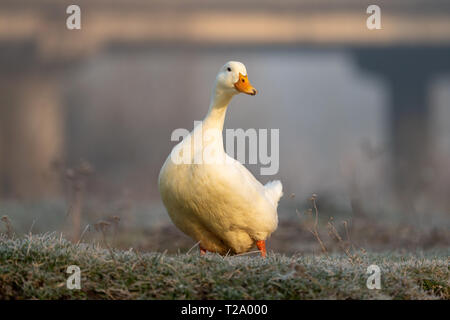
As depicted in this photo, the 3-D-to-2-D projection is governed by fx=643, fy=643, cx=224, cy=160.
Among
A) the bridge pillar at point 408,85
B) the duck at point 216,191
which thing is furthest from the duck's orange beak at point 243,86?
the bridge pillar at point 408,85

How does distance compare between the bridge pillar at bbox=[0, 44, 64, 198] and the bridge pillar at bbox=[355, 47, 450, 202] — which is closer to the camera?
the bridge pillar at bbox=[0, 44, 64, 198]

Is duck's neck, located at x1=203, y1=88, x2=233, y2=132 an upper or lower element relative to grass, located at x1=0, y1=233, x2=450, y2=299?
upper

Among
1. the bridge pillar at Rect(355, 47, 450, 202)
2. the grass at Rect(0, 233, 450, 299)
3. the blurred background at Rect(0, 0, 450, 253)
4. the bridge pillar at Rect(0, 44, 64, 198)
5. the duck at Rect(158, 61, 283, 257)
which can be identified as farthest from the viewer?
the bridge pillar at Rect(355, 47, 450, 202)

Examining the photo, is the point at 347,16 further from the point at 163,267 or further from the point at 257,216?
the point at 163,267

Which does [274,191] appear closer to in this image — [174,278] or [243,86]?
[243,86]

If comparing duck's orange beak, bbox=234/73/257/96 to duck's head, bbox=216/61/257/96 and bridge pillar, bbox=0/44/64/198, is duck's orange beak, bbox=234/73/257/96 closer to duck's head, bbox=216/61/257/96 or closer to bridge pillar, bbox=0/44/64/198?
duck's head, bbox=216/61/257/96

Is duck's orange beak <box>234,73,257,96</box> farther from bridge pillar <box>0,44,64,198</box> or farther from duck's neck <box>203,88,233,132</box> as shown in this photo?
bridge pillar <box>0,44,64,198</box>

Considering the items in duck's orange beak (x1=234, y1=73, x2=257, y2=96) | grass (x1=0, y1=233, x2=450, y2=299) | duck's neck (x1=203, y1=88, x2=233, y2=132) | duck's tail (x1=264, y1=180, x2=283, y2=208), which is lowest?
grass (x1=0, y1=233, x2=450, y2=299)

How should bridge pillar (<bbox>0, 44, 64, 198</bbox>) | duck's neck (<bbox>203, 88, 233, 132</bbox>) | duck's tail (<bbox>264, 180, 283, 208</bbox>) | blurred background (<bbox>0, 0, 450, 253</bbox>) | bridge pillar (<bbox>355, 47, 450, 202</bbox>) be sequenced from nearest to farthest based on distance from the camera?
duck's neck (<bbox>203, 88, 233, 132</bbox>) < duck's tail (<bbox>264, 180, 283, 208</bbox>) < blurred background (<bbox>0, 0, 450, 253</bbox>) < bridge pillar (<bbox>0, 44, 64, 198</bbox>) < bridge pillar (<bbox>355, 47, 450, 202</bbox>)

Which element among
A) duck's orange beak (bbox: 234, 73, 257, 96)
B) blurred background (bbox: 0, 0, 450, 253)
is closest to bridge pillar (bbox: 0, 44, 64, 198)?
blurred background (bbox: 0, 0, 450, 253)

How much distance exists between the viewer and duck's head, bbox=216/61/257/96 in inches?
208

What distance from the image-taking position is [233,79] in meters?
5.34

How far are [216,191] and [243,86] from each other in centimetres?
93
